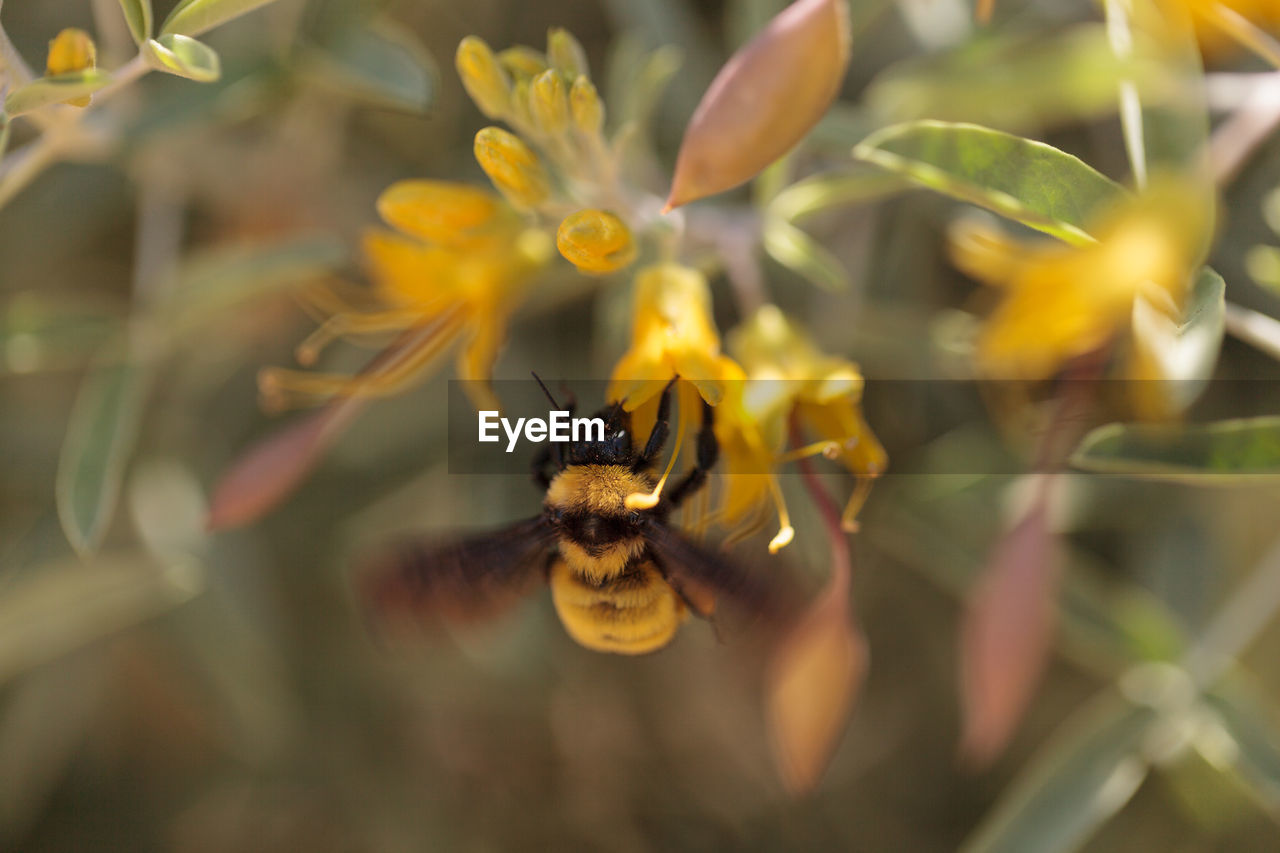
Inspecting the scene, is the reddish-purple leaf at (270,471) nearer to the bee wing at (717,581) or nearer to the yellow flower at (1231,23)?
the bee wing at (717,581)

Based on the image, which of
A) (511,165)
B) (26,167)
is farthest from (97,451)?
(511,165)

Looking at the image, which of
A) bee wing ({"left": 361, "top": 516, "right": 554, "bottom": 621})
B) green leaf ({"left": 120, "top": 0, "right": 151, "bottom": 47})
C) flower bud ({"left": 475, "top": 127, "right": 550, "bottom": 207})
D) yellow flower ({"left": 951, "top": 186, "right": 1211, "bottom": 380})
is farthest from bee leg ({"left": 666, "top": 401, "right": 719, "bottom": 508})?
green leaf ({"left": 120, "top": 0, "right": 151, "bottom": 47})

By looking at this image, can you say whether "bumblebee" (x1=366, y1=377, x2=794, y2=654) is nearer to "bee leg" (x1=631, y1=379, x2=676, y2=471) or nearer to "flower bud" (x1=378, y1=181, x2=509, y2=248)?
"bee leg" (x1=631, y1=379, x2=676, y2=471)

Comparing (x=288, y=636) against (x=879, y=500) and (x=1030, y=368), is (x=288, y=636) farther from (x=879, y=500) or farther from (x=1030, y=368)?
(x=1030, y=368)

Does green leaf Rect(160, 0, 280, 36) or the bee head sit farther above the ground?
green leaf Rect(160, 0, 280, 36)

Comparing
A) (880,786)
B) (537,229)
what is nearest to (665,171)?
(537,229)

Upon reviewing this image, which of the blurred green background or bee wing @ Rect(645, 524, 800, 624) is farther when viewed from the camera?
the blurred green background
